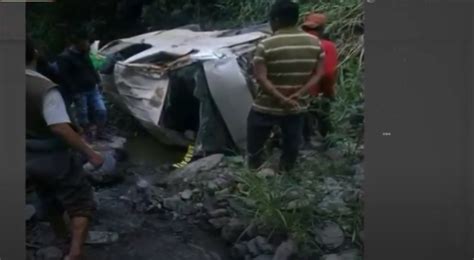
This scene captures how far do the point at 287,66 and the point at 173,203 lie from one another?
1.21m

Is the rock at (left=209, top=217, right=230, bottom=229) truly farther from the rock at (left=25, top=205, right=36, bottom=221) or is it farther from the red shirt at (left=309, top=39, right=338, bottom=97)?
the rock at (left=25, top=205, right=36, bottom=221)

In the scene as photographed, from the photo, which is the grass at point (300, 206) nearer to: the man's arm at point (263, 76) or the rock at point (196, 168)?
the rock at point (196, 168)

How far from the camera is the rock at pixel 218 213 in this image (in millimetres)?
9266

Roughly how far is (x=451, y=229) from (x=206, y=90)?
6.21 feet

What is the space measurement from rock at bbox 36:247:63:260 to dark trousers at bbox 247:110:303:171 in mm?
1442

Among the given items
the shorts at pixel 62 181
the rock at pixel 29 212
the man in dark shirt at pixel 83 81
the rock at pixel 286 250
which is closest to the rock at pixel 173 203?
the shorts at pixel 62 181

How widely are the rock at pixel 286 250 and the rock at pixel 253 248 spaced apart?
12cm

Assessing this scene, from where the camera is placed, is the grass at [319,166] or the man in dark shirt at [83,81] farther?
the man in dark shirt at [83,81]

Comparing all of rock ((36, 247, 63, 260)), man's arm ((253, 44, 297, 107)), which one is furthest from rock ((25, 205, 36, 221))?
man's arm ((253, 44, 297, 107))

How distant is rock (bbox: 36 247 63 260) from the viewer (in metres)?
9.38

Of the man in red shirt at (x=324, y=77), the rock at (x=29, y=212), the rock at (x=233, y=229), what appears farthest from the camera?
the rock at (x=29, y=212)

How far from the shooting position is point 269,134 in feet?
30.4

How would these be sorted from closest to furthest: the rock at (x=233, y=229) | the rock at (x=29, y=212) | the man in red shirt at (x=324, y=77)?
the man in red shirt at (x=324, y=77)
the rock at (x=233, y=229)
the rock at (x=29, y=212)

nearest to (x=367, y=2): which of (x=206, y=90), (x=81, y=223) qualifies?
(x=206, y=90)
